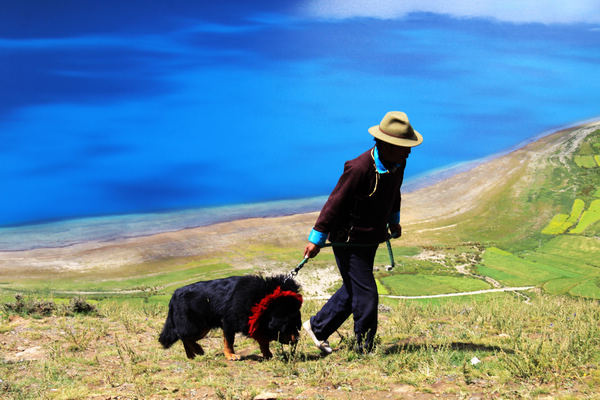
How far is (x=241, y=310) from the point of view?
238 inches

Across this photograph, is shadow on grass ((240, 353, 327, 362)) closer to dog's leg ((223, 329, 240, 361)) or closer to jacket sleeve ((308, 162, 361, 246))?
dog's leg ((223, 329, 240, 361))

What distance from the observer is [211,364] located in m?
6.06

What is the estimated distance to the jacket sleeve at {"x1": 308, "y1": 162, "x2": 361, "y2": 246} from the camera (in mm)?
5703

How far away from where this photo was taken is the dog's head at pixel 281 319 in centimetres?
600

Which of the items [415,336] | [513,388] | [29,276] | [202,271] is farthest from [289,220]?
[513,388]

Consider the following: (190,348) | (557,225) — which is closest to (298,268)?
(190,348)

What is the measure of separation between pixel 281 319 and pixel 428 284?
7.30m

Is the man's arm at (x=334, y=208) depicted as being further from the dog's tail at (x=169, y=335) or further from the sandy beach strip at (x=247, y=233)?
the sandy beach strip at (x=247, y=233)

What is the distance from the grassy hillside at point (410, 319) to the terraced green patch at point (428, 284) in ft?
0.12

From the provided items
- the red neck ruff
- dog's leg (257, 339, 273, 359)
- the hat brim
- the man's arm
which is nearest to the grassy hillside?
dog's leg (257, 339, 273, 359)

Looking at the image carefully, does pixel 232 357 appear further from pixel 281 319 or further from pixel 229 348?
pixel 281 319

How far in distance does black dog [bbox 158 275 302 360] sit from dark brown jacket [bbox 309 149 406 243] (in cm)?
84

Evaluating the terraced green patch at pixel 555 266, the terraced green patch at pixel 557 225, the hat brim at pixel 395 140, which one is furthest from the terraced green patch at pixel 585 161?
the hat brim at pixel 395 140

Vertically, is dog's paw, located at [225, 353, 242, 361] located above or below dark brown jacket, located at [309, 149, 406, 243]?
below
